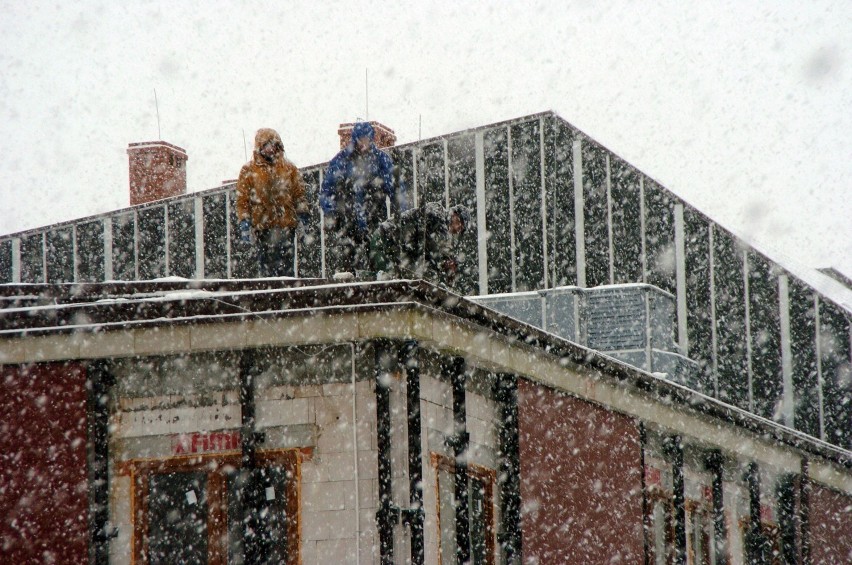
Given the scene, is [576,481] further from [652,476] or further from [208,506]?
[208,506]

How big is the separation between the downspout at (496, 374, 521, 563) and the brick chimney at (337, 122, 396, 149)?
11.9 m

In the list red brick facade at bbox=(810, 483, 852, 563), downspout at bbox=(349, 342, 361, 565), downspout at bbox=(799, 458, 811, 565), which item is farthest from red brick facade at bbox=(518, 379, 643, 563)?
red brick facade at bbox=(810, 483, 852, 563)

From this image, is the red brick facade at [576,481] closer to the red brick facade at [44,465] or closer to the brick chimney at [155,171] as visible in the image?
the red brick facade at [44,465]

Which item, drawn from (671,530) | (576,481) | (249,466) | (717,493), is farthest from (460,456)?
(717,493)

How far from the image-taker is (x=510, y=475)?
14.2m

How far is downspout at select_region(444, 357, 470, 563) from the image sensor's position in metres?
13.4

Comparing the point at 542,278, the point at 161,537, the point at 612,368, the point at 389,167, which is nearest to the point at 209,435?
the point at 161,537

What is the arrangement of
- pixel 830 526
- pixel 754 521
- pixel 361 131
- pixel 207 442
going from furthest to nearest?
pixel 830 526 → pixel 754 521 → pixel 361 131 → pixel 207 442

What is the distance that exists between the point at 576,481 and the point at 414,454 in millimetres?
3758

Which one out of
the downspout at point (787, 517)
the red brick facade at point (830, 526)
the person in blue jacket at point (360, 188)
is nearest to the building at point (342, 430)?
the person in blue jacket at point (360, 188)

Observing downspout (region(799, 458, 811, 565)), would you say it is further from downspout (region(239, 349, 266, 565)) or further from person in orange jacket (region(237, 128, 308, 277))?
downspout (region(239, 349, 266, 565))

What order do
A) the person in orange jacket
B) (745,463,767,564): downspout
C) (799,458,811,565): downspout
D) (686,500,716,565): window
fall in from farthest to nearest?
(799,458,811,565): downspout, (745,463,767,564): downspout, (686,500,716,565): window, the person in orange jacket

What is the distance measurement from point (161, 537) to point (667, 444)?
25.1ft

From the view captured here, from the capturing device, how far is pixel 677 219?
24016mm
